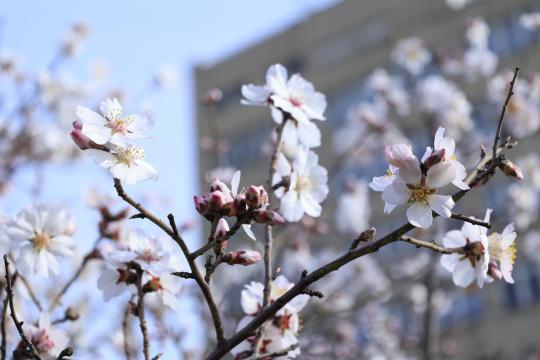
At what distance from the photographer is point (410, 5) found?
80.3ft

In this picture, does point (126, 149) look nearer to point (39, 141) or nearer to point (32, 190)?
point (32, 190)

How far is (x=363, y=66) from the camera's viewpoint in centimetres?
2438

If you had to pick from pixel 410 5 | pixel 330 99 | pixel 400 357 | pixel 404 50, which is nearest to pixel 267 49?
pixel 330 99

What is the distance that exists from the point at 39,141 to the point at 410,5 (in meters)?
19.2

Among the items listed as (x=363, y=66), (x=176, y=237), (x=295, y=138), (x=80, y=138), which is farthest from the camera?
(x=363, y=66)

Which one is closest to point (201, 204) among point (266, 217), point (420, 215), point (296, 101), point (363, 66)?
point (266, 217)

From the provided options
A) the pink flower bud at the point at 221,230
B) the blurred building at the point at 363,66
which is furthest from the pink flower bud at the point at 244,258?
the blurred building at the point at 363,66

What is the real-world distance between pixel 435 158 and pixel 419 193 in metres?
0.09

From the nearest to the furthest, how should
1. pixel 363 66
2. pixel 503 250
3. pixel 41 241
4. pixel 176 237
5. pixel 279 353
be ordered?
pixel 176 237, pixel 279 353, pixel 503 250, pixel 41 241, pixel 363 66

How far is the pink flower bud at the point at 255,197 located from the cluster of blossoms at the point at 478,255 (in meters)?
0.54

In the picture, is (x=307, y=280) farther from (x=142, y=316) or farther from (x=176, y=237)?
(x=142, y=316)

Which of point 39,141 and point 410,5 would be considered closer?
point 39,141

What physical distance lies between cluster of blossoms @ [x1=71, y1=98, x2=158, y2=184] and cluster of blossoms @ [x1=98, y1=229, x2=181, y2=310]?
0.95 feet

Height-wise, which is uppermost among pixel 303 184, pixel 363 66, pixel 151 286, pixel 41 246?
pixel 363 66
